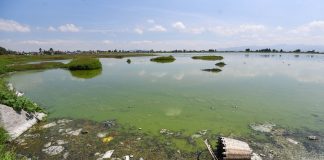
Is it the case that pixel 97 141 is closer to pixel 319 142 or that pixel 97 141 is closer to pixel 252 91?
pixel 319 142

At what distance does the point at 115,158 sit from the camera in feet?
30.0

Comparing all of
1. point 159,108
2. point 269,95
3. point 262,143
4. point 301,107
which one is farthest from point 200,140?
point 269,95

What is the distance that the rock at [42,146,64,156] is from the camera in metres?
9.72

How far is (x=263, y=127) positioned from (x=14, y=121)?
1208 cm

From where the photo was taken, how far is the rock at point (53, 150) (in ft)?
31.9

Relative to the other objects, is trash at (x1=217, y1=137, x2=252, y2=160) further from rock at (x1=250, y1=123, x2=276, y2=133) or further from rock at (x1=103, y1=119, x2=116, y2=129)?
rock at (x1=103, y1=119, x2=116, y2=129)

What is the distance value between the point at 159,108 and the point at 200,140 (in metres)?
5.47

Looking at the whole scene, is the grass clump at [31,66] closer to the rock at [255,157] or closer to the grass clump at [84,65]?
the grass clump at [84,65]

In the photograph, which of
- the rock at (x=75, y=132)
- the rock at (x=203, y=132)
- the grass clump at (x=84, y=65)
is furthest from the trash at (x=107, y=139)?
the grass clump at (x=84, y=65)

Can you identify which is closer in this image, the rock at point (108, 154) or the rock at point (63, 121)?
the rock at point (108, 154)

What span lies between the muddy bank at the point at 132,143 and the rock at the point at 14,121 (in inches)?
12.2

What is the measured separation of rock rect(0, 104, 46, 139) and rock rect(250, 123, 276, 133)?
442 inches

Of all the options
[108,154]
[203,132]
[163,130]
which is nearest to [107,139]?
[108,154]

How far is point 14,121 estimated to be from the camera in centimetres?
1180
